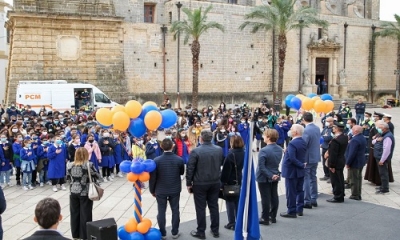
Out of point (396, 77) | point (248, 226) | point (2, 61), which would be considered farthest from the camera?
point (396, 77)

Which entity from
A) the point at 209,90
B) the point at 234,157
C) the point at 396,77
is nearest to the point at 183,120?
the point at 234,157

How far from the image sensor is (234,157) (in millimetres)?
7801

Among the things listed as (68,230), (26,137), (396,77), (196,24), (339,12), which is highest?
(339,12)

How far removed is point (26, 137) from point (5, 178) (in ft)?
4.13

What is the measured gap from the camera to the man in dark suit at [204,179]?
295 inches

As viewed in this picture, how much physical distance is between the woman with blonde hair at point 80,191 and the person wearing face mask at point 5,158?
4.84m

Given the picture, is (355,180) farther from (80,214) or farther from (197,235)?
(80,214)

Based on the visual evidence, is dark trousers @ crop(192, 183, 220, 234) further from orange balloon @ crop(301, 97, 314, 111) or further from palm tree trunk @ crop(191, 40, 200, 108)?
palm tree trunk @ crop(191, 40, 200, 108)

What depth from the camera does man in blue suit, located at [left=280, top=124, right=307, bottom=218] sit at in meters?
8.53

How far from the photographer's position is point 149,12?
34188mm

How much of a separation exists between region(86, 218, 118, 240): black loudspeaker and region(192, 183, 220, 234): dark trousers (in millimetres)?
1773

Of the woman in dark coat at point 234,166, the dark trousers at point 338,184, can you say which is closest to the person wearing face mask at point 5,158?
the woman in dark coat at point 234,166

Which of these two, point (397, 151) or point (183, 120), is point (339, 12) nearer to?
point (397, 151)

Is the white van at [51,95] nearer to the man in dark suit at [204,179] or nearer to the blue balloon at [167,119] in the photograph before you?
the blue balloon at [167,119]
